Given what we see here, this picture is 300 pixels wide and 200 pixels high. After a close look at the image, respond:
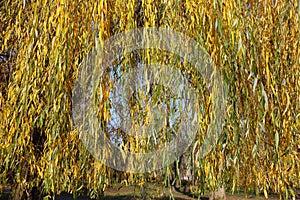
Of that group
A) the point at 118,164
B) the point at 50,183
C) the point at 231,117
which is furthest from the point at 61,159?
the point at 231,117

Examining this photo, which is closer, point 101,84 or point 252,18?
point 101,84

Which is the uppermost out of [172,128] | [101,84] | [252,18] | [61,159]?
[252,18]

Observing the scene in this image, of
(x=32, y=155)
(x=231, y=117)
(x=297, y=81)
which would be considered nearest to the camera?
(x=231, y=117)

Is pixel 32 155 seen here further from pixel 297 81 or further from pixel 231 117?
pixel 297 81

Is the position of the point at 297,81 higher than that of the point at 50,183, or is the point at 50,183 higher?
the point at 297,81

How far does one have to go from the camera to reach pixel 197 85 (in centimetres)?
158

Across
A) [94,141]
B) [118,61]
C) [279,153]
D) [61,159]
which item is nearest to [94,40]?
[118,61]

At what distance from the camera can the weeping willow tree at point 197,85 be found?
1.51 meters

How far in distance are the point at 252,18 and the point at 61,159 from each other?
3.75 ft

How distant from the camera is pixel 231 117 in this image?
1473 millimetres

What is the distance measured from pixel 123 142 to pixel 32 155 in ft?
1.67

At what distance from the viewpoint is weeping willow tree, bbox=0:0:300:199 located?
151 cm

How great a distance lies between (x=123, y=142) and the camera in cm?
176

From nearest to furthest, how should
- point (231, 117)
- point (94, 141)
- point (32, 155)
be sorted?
point (231, 117) → point (94, 141) → point (32, 155)
